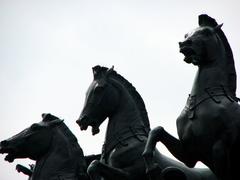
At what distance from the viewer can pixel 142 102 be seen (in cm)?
968

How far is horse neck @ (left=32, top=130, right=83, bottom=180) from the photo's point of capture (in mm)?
10539

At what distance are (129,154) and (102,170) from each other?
0.47m

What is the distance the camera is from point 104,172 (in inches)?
344

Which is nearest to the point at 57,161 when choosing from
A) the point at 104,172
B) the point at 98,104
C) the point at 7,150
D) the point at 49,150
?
the point at 49,150

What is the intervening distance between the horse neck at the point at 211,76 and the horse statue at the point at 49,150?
3519 mm

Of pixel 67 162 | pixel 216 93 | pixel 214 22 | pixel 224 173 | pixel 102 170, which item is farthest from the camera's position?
pixel 67 162

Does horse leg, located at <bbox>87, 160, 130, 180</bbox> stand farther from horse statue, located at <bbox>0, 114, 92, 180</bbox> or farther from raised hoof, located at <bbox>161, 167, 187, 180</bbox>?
horse statue, located at <bbox>0, 114, 92, 180</bbox>

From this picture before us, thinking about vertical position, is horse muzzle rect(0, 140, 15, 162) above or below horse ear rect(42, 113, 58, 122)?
below

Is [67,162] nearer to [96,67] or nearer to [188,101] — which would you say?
[96,67]

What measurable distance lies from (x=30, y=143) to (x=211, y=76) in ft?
14.6

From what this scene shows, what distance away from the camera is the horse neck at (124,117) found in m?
9.38

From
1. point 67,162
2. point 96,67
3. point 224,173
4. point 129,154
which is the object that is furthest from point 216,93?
point 67,162

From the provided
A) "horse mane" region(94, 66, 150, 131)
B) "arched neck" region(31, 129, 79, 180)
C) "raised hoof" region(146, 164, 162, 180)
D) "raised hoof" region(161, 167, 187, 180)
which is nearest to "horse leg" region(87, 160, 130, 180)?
"horse mane" region(94, 66, 150, 131)

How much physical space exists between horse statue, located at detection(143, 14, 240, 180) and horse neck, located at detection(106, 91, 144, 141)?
1821mm
